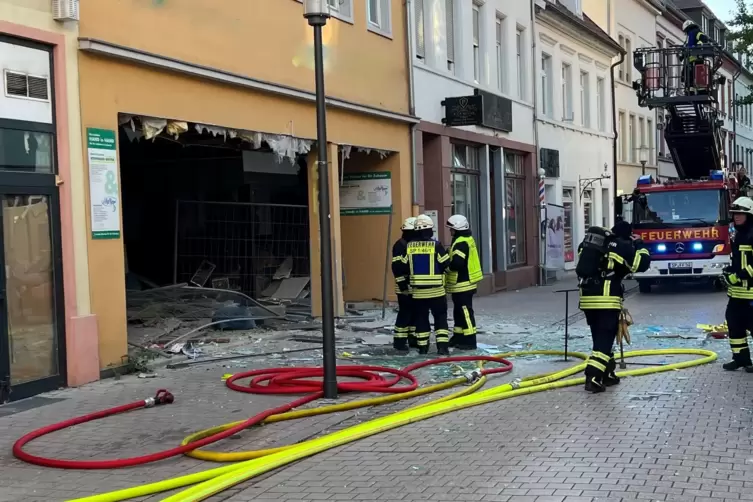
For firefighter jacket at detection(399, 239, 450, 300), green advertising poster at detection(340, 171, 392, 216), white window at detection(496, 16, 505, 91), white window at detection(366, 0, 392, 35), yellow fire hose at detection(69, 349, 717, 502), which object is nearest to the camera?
yellow fire hose at detection(69, 349, 717, 502)

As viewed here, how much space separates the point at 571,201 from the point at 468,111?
36.2 feet

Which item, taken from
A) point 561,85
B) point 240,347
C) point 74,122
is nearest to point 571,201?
point 561,85

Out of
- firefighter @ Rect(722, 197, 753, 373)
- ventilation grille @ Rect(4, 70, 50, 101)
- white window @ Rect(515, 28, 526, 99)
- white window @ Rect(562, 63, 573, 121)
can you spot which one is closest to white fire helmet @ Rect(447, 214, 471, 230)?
firefighter @ Rect(722, 197, 753, 373)

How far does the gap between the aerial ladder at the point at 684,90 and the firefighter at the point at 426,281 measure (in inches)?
503

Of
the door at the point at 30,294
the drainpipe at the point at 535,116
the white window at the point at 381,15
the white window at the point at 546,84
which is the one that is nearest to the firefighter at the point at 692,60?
the drainpipe at the point at 535,116

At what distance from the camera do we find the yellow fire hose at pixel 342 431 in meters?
5.40

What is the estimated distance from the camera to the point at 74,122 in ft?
30.1

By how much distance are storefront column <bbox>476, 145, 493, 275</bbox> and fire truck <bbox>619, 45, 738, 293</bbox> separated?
3189 mm

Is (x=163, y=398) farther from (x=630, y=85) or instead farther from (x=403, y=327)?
(x=630, y=85)

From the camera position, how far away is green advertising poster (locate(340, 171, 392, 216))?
670 inches

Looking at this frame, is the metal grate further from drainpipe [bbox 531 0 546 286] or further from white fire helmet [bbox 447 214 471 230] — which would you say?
drainpipe [bbox 531 0 546 286]

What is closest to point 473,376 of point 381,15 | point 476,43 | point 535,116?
point 381,15

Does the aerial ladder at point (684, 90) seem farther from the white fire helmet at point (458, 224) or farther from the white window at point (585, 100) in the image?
the white fire helmet at point (458, 224)

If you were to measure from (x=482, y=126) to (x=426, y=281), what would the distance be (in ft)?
31.5
